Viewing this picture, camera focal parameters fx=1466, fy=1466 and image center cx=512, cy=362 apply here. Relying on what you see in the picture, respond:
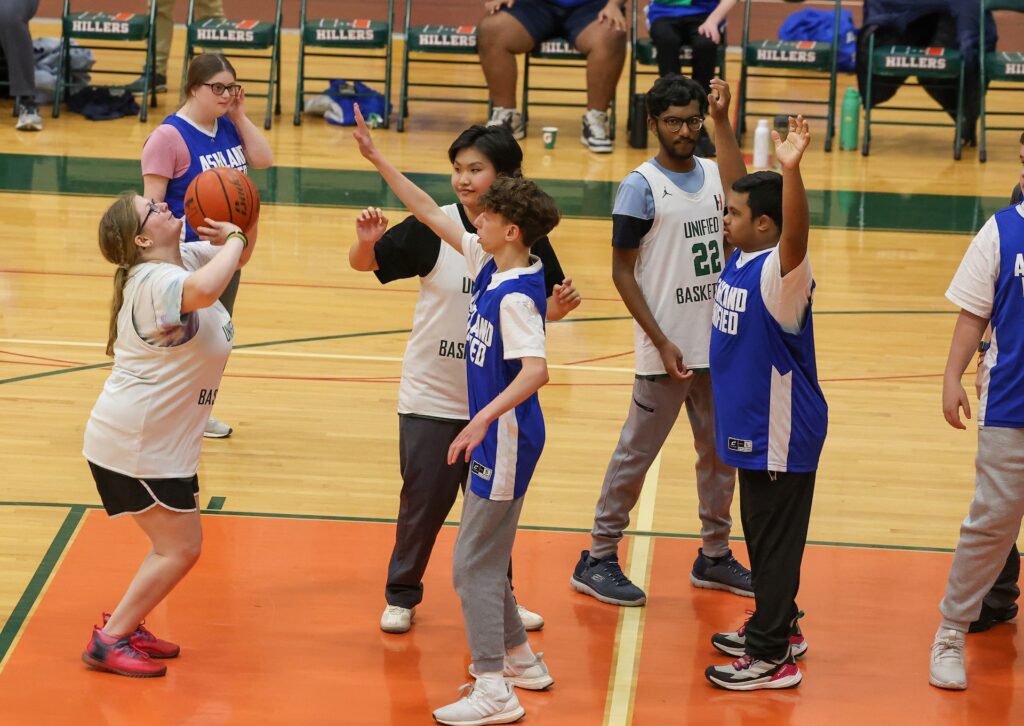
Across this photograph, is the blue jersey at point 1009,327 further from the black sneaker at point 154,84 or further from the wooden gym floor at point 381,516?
the black sneaker at point 154,84

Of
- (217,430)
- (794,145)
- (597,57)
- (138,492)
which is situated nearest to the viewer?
(794,145)

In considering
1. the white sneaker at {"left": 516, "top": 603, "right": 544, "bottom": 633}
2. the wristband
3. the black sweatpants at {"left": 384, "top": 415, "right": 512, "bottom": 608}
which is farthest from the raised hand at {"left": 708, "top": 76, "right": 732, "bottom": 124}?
the white sneaker at {"left": 516, "top": 603, "right": 544, "bottom": 633}

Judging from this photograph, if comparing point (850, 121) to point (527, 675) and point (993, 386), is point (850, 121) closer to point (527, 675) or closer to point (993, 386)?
point (993, 386)

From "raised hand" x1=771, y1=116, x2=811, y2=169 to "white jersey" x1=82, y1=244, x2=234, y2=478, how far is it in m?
1.64

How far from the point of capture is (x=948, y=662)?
14.2 ft

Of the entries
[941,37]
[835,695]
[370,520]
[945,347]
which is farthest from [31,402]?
[941,37]

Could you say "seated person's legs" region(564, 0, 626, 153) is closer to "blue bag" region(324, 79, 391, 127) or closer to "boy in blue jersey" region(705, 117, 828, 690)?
"blue bag" region(324, 79, 391, 127)

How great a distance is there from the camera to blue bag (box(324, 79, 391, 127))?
1283 centimetres

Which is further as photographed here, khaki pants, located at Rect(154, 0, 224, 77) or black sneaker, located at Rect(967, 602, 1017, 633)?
khaki pants, located at Rect(154, 0, 224, 77)

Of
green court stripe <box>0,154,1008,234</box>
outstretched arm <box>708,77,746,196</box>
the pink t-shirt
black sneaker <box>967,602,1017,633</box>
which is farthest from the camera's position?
green court stripe <box>0,154,1008,234</box>

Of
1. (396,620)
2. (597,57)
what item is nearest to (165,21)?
(597,57)

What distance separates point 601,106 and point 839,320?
4404 mm

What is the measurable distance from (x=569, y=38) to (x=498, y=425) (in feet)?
27.5

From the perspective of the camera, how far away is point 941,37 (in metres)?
12.2
